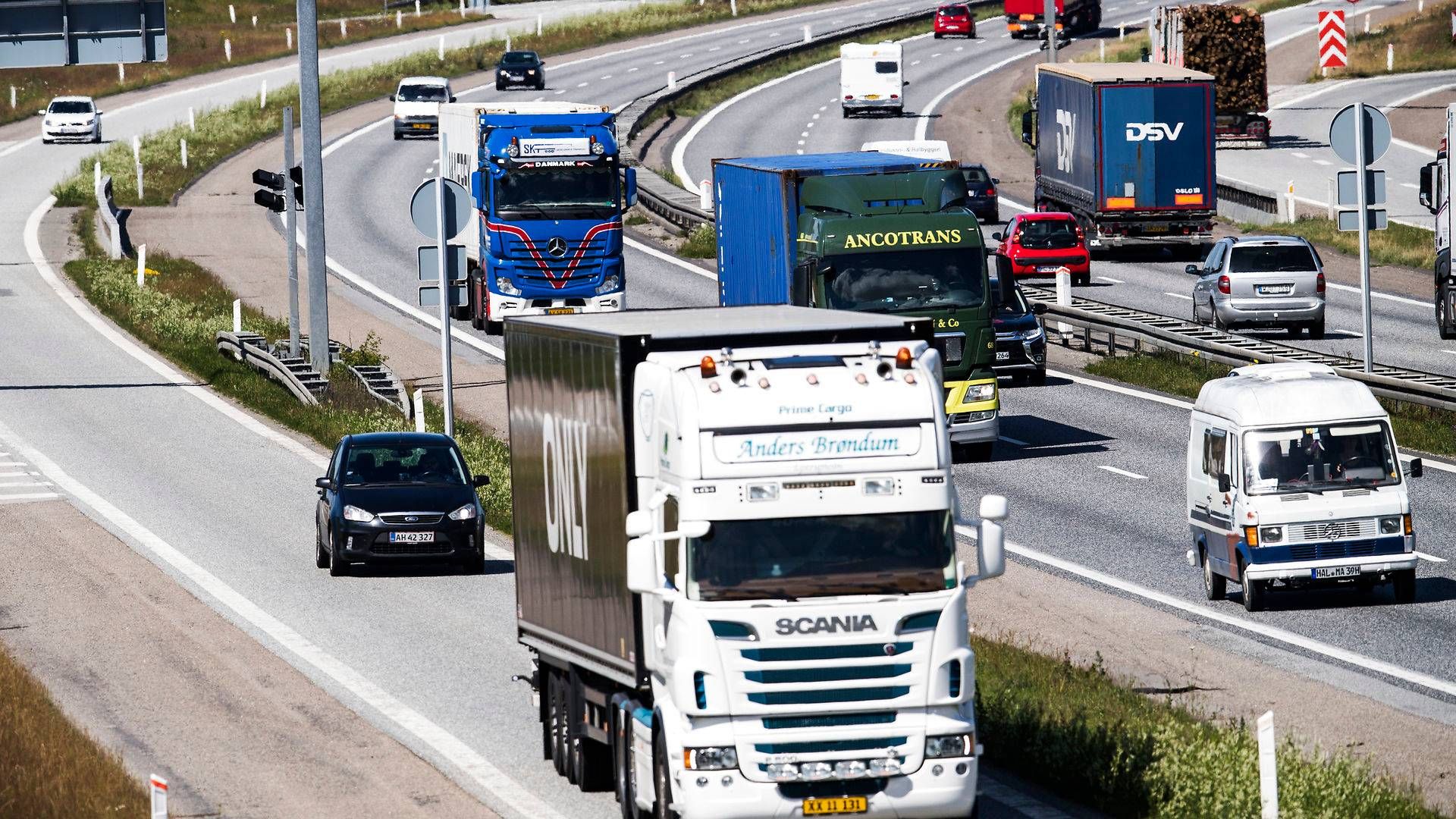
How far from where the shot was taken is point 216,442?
33906 mm

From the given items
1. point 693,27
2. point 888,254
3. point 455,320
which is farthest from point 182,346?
point 693,27

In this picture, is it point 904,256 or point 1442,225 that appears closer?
point 904,256

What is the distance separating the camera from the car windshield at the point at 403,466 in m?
25.2

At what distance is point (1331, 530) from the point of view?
21766mm

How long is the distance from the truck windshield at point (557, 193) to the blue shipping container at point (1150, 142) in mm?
15744

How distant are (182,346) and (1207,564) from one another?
25.2 m

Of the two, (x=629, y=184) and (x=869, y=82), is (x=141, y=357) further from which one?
(x=869, y=82)

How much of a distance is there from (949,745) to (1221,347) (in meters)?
24.9

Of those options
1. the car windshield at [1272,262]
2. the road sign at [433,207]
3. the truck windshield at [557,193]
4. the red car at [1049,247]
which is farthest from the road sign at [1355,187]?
the red car at [1049,247]

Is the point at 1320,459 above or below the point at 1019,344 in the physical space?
above

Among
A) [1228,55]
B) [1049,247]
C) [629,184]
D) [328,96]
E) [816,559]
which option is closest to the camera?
[816,559]

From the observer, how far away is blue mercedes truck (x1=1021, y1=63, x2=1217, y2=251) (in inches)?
2035

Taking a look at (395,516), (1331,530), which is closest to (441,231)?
(395,516)

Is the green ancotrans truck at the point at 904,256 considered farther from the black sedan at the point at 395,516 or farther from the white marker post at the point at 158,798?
the white marker post at the point at 158,798
